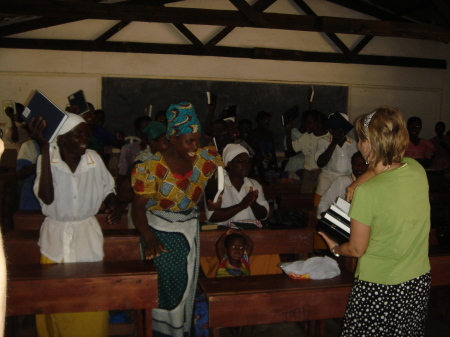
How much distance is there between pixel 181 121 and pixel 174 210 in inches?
20.0

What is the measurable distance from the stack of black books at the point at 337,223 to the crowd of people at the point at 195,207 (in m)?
0.04

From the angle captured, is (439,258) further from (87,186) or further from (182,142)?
(87,186)

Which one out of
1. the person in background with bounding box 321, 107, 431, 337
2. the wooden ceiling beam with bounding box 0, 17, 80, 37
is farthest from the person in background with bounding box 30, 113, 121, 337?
the wooden ceiling beam with bounding box 0, 17, 80, 37

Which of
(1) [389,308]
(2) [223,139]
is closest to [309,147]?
(2) [223,139]

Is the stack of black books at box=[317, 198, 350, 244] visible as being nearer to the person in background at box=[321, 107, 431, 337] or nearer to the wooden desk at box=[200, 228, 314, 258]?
the person in background at box=[321, 107, 431, 337]

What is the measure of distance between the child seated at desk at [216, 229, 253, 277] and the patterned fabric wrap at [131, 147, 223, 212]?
0.71 metres

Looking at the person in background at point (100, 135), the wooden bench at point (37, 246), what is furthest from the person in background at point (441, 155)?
the wooden bench at point (37, 246)

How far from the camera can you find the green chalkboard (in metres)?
7.78

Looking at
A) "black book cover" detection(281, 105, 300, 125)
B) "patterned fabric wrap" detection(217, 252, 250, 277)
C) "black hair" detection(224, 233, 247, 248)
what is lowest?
"patterned fabric wrap" detection(217, 252, 250, 277)

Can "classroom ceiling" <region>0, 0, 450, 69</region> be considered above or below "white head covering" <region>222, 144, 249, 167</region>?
above

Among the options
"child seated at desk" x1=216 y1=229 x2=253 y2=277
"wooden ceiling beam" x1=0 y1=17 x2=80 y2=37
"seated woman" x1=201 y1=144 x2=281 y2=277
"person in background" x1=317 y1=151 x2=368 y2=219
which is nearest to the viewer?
"child seated at desk" x1=216 y1=229 x2=253 y2=277

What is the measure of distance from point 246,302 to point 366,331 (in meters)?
0.78

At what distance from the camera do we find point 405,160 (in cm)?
177

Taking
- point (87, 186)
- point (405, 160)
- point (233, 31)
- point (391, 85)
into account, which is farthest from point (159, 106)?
point (405, 160)
